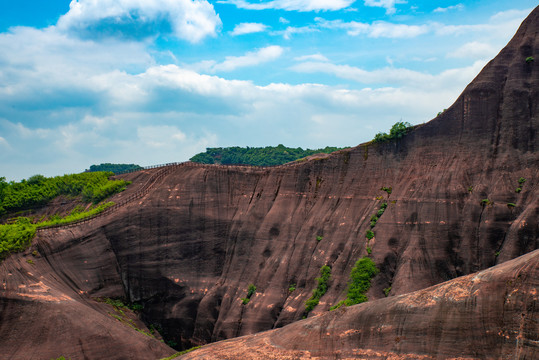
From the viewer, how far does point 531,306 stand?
23125mm

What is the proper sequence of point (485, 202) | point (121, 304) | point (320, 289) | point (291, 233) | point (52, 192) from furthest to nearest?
point (52, 192) → point (291, 233) → point (121, 304) → point (320, 289) → point (485, 202)

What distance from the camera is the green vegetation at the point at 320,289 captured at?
4281 cm

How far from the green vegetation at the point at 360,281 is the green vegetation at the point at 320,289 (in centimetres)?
212

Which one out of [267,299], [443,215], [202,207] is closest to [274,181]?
[202,207]

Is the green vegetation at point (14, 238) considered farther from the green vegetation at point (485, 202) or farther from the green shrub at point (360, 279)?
the green vegetation at point (485, 202)

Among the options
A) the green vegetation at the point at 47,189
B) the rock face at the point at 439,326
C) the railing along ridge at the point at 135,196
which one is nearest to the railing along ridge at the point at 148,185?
the railing along ridge at the point at 135,196

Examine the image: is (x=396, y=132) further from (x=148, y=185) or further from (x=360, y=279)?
(x=148, y=185)

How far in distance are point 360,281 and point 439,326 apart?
15.8 meters

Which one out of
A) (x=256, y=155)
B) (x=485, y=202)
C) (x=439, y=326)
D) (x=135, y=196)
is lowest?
(x=439, y=326)

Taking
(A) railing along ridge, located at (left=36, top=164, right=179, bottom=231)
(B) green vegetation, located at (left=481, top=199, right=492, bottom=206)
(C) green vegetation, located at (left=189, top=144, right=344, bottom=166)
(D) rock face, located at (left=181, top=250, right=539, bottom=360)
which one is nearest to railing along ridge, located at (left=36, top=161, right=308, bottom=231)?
(A) railing along ridge, located at (left=36, top=164, right=179, bottom=231)

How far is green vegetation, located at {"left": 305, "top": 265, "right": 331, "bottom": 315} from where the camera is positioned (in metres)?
42.8

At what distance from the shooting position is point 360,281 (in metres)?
41.8

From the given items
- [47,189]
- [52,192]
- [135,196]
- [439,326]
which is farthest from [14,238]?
[439,326]

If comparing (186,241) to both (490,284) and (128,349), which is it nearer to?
(128,349)
